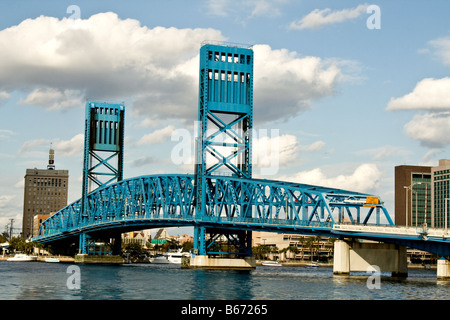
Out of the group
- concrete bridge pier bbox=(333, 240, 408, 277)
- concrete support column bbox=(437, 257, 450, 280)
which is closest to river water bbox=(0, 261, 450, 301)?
concrete support column bbox=(437, 257, 450, 280)

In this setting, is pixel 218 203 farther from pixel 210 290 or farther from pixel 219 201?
pixel 210 290

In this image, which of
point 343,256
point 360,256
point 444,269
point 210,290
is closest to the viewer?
point 210,290

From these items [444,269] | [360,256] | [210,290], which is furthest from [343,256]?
[210,290]

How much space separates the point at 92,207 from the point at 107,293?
369ft

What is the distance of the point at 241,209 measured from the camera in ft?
455

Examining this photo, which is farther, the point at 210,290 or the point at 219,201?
the point at 219,201

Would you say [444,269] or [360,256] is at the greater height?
[360,256]

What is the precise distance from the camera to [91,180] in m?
192

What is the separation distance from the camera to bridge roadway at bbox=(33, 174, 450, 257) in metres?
108

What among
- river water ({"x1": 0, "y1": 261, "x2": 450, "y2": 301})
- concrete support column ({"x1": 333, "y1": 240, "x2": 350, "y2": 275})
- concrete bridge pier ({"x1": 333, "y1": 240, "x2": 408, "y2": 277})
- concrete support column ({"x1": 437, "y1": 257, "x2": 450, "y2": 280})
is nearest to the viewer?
river water ({"x1": 0, "y1": 261, "x2": 450, "y2": 301})

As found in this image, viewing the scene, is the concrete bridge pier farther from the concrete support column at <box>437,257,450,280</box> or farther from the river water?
the concrete support column at <box>437,257,450,280</box>

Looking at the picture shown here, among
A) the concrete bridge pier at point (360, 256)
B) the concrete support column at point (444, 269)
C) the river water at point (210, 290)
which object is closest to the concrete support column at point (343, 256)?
the concrete bridge pier at point (360, 256)
